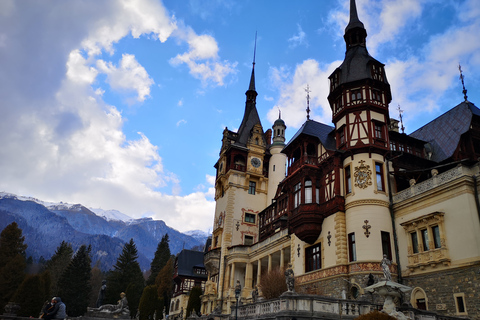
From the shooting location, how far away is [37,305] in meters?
45.3

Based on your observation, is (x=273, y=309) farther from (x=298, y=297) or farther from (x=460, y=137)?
(x=460, y=137)

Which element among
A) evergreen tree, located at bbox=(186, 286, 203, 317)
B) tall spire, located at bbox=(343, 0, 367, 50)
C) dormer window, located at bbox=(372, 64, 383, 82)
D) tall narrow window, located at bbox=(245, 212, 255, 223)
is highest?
tall spire, located at bbox=(343, 0, 367, 50)

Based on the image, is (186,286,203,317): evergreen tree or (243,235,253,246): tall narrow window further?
(186,286,203,317): evergreen tree

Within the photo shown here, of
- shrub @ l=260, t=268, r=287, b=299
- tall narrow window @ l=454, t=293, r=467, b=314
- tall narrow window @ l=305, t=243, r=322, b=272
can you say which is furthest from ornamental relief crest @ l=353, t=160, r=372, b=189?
shrub @ l=260, t=268, r=287, b=299

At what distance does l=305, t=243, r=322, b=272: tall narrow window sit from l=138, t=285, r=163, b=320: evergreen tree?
3829 centimetres

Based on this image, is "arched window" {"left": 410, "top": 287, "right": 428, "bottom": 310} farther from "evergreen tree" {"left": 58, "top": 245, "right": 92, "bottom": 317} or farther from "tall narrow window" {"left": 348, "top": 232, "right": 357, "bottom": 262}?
"evergreen tree" {"left": 58, "top": 245, "right": 92, "bottom": 317}

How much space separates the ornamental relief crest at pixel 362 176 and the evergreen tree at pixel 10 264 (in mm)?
47846

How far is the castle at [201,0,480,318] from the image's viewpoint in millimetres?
22438

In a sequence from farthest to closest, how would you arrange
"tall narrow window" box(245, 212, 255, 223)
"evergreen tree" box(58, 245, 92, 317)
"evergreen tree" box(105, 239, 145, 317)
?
"evergreen tree" box(105, 239, 145, 317)
"evergreen tree" box(58, 245, 92, 317)
"tall narrow window" box(245, 212, 255, 223)

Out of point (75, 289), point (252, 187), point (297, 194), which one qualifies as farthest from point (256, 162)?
point (75, 289)

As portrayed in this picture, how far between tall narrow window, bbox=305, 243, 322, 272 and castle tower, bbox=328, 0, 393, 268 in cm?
343

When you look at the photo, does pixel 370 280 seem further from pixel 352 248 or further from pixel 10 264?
pixel 10 264

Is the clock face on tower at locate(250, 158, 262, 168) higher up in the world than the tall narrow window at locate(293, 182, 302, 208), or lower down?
higher up

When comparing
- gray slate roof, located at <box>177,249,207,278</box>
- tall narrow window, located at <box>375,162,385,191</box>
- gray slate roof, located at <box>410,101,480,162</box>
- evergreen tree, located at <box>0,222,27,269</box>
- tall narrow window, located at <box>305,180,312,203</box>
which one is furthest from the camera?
gray slate roof, located at <box>177,249,207,278</box>
